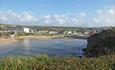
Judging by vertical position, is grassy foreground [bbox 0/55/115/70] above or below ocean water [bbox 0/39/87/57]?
above

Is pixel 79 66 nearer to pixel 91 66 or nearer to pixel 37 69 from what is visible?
pixel 91 66

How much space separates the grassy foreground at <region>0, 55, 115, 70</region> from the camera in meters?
10.3

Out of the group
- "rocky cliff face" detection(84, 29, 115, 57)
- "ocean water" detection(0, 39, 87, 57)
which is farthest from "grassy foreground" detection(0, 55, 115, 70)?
"ocean water" detection(0, 39, 87, 57)

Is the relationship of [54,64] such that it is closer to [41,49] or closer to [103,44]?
[103,44]

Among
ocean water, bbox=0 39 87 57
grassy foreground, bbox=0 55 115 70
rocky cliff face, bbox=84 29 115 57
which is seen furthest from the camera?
ocean water, bbox=0 39 87 57

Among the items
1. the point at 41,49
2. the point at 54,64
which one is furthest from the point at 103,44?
the point at 54,64

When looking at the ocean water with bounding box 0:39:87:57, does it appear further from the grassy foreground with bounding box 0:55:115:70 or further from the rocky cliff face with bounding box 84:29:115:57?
the grassy foreground with bounding box 0:55:115:70

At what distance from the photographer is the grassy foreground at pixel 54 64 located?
10312 millimetres

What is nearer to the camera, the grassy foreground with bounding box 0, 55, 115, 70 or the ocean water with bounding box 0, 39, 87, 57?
the grassy foreground with bounding box 0, 55, 115, 70

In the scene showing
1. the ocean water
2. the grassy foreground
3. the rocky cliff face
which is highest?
the grassy foreground

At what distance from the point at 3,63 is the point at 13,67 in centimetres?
54

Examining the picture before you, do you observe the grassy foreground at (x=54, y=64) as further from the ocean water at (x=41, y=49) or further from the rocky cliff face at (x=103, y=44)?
the ocean water at (x=41, y=49)

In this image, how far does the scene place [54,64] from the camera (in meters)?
10.8

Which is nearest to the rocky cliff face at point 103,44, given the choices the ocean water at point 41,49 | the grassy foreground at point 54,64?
the ocean water at point 41,49
